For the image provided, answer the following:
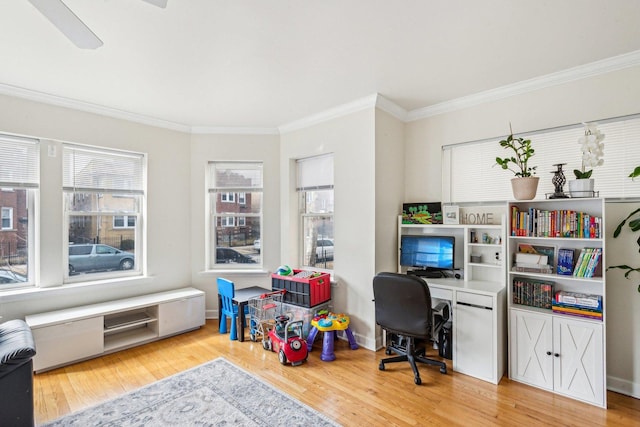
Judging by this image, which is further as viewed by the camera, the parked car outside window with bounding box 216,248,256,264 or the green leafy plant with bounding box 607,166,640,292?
the parked car outside window with bounding box 216,248,256,264

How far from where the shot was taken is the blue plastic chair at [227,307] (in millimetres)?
3596

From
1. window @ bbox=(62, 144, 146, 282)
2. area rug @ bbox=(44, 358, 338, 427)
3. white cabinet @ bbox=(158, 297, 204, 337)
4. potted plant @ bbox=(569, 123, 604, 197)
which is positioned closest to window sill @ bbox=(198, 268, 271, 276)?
white cabinet @ bbox=(158, 297, 204, 337)

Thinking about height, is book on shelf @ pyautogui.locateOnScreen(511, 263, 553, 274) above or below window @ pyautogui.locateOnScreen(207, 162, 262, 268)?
below

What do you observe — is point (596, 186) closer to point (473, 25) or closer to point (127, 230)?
point (473, 25)

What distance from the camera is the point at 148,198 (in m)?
3.95

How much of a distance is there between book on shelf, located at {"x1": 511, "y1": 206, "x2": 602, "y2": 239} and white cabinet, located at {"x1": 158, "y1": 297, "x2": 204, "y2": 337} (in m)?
3.60

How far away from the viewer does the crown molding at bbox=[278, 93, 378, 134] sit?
10.8ft

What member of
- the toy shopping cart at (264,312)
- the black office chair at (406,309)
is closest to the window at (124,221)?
the toy shopping cart at (264,312)

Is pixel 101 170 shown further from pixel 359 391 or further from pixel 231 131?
pixel 359 391

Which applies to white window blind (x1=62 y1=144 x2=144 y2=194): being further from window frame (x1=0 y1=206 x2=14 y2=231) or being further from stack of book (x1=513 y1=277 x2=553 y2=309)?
stack of book (x1=513 y1=277 x2=553 y2=309)

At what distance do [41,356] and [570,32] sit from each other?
4992 millimetres

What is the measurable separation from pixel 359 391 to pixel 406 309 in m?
0.76

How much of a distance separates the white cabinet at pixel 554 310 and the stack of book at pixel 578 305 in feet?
0.04

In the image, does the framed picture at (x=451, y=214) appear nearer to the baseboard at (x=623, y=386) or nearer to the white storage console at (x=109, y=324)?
the baseboard at (x=623, y=386)
